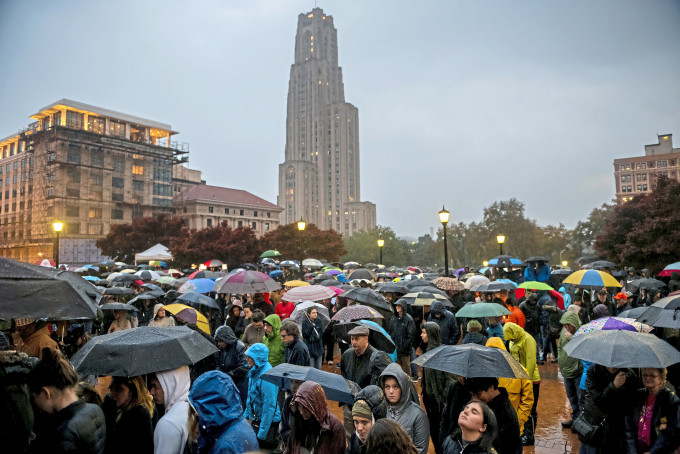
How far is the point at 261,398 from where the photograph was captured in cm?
568

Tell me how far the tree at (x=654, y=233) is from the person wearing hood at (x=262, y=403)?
2057 cm

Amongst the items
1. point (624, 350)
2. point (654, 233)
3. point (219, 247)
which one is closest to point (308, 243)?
point (219, 247)

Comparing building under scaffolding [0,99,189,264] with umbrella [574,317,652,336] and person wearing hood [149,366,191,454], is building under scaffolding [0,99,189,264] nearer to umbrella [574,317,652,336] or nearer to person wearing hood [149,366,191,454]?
person wearing hood [149,366,191,454]

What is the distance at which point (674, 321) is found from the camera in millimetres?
5434

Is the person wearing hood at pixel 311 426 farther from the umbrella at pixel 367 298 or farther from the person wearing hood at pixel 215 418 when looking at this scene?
the umbrella at pixel 367 298

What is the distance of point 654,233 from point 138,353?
23.7 metres

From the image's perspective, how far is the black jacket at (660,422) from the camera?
3775 millimetres

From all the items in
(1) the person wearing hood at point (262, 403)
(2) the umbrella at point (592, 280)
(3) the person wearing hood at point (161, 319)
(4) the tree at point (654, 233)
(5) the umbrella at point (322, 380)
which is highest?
(4) the tree at point (654, 233)

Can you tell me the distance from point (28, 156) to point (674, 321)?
7913cm

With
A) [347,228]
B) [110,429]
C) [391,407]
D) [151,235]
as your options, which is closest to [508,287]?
[391,407]

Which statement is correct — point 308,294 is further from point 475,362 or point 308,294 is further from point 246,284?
point 475,362

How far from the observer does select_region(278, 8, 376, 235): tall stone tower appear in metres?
135

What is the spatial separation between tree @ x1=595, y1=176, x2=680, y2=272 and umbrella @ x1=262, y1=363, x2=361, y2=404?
20.8 metres

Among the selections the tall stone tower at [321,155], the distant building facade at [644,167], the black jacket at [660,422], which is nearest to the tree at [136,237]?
the black jacket at [660,422]
